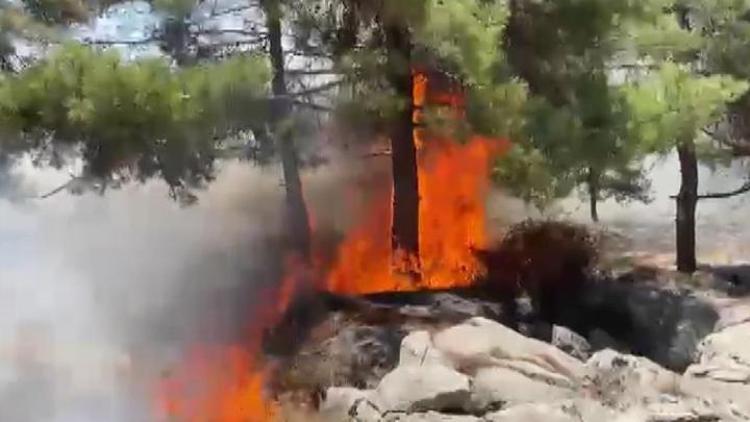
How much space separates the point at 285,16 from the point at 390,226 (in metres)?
0.39

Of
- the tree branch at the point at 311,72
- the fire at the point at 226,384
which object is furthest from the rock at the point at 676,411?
the tree branch at the point at 311,72

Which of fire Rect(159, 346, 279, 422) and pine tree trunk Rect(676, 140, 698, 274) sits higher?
pine tree trunk Rect(676, 140, 698, 274)

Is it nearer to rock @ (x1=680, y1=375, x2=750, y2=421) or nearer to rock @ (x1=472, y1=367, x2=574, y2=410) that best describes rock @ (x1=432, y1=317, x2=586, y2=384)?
rock @ (x1=472, y1=367, x2=574, y2=410)

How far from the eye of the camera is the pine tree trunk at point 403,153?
1.65m

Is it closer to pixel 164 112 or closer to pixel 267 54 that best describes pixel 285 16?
pixel 267 54

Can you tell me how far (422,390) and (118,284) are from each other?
520 millimetres

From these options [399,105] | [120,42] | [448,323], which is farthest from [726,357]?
[120,42]

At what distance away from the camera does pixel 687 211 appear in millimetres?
1859

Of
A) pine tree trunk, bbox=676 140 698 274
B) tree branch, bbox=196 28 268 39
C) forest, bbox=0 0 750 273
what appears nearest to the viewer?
forest, bbox=0 0 750 273

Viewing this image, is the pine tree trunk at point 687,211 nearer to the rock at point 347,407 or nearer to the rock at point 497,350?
the rock at point 497,350

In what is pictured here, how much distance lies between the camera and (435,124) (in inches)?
66.7

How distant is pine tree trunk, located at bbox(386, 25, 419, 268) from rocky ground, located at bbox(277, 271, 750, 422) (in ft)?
0.36

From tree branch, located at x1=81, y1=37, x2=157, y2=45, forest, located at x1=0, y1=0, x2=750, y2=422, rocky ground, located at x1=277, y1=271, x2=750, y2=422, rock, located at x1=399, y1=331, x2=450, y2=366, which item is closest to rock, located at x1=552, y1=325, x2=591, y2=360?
rocky ground, located at x1=277, y1=271, x2=750, y2=422

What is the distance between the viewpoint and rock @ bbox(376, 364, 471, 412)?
168 cm
